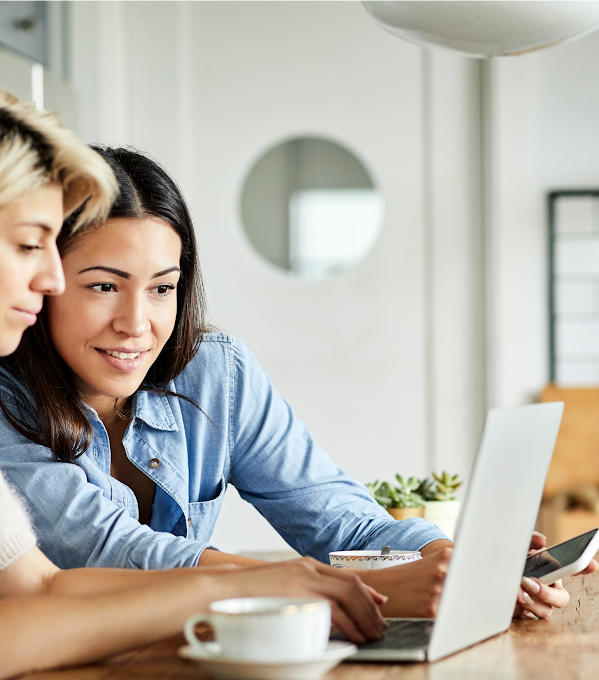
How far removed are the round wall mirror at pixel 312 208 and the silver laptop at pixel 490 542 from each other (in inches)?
104

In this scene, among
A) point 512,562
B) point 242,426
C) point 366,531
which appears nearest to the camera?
point 512,562

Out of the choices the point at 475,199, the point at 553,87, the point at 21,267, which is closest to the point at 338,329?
the point at 475,199

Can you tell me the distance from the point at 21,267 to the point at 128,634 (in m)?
0.37

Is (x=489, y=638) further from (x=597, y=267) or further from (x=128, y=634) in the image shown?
(x=597, y=267)

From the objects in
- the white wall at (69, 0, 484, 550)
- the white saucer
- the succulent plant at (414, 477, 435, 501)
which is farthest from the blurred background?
the white saucer

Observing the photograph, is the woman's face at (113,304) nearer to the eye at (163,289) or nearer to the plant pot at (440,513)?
the eye at (163,289)

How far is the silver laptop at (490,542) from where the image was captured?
2.26ft

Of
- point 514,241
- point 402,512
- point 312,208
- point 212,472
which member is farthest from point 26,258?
point 514,241

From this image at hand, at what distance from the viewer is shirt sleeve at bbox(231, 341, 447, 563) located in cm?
128

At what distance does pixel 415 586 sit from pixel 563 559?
0.20 meters

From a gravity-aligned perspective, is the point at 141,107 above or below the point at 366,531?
above

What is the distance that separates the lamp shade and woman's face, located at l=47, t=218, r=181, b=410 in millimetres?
499

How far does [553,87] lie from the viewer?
3.58 m

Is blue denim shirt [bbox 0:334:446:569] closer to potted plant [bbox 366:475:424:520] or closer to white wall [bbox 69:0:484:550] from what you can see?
potted plant [bbox 366:475:424:520]
